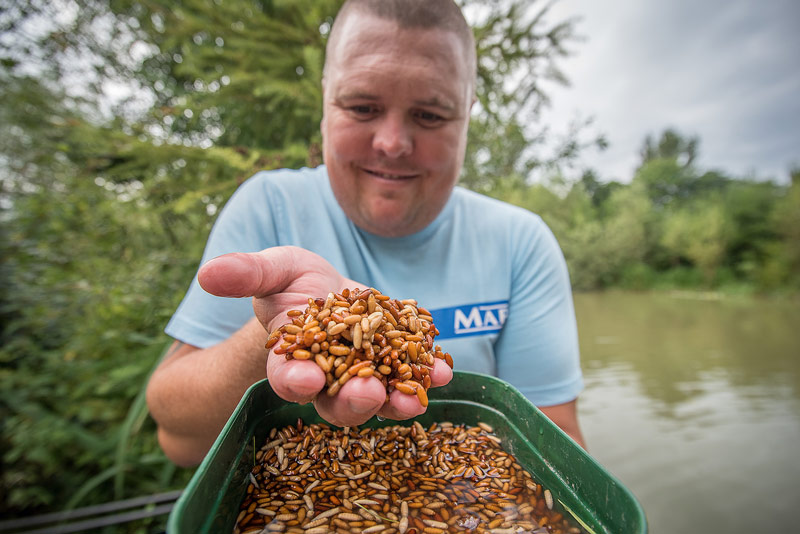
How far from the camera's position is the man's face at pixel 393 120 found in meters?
1.45

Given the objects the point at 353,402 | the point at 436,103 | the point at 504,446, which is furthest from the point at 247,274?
the point at 436,103

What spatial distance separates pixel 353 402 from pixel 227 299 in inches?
37.8

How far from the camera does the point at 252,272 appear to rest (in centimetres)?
76

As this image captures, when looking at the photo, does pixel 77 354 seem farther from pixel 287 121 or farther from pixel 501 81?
pixel 501 81

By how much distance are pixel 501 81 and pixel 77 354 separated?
389 cm

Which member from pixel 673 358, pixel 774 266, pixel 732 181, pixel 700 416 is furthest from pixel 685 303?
pixel 732 181

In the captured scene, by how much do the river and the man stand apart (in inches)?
162

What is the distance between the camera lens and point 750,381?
10.8m

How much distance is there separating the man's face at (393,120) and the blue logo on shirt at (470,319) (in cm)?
46

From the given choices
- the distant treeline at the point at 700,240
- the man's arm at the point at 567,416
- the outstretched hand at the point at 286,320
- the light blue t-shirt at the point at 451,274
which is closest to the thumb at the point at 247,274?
the outstretched hand at the point at 286,320

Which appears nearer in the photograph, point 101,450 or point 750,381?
point 101,450

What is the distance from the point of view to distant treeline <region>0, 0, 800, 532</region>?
2.74 metres

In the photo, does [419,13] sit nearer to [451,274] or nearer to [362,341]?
[451,274]

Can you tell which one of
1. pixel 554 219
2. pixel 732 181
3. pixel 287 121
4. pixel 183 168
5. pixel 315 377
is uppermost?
pixel 732 181
